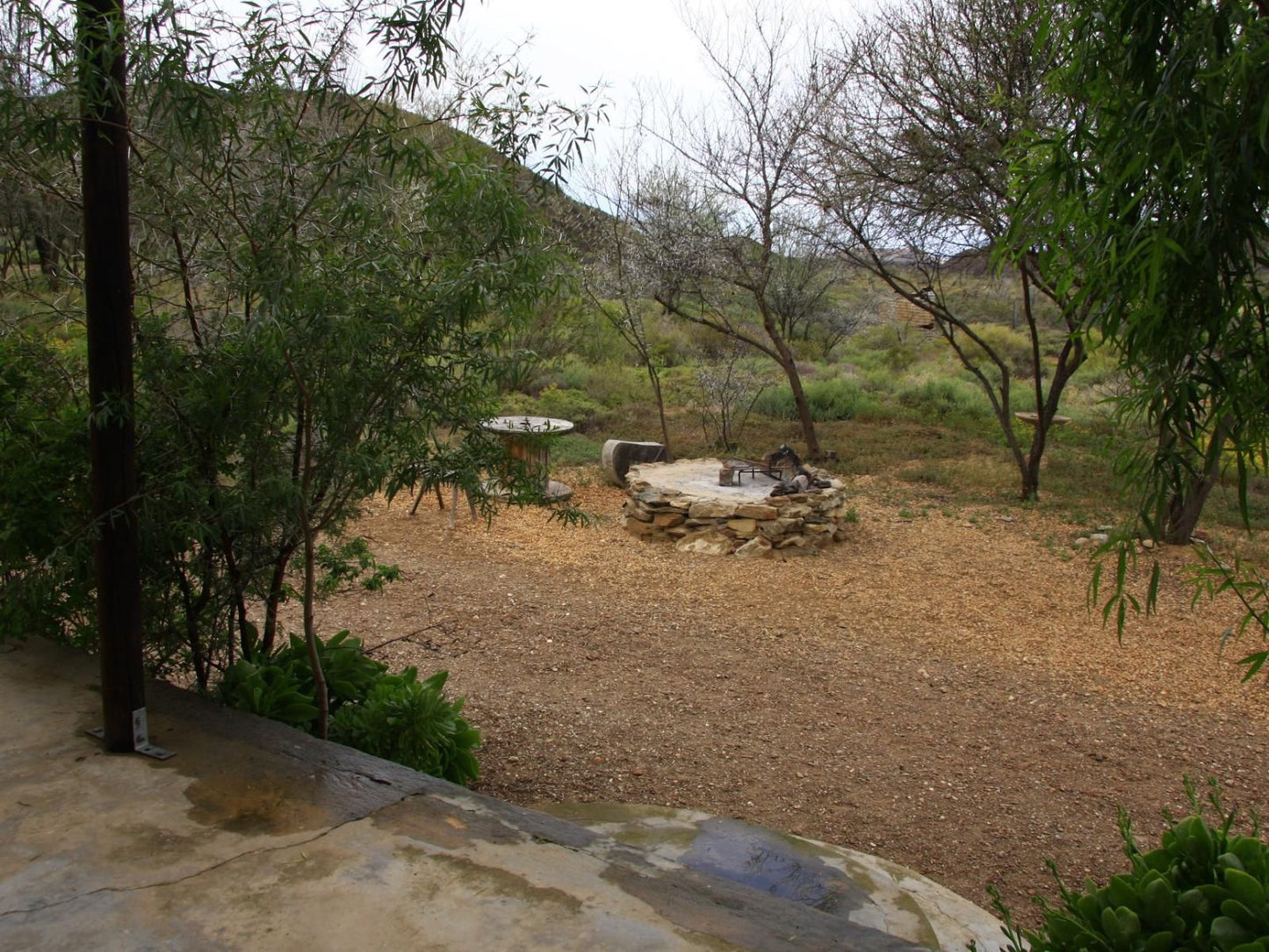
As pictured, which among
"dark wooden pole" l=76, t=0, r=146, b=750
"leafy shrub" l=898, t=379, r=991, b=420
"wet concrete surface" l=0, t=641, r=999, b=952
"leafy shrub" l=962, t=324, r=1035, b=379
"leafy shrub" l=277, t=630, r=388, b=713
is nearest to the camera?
"wet concrete surface" l=0, t=641, r=999, b=952

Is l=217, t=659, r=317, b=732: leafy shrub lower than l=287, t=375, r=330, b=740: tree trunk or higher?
lower

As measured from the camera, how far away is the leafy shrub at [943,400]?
48.5 feet

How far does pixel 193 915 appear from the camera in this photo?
2.21 meters

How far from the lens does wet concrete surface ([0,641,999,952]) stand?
7.14ft

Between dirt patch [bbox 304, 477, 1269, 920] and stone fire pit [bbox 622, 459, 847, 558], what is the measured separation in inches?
9.5

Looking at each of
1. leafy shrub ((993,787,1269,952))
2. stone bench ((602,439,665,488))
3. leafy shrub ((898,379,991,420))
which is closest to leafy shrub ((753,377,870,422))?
leafy shrub ((898,379,991,420))

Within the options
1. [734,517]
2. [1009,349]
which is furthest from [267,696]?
[1009,349]

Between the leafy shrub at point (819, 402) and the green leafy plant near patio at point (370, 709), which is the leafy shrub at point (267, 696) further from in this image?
the leafy shrub at point (819, 402)

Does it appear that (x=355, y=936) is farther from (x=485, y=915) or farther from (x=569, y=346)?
(x=569, y=346)

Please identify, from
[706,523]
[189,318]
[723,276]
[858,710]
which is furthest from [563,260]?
[723,276]

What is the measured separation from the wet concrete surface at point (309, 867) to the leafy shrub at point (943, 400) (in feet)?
41.1

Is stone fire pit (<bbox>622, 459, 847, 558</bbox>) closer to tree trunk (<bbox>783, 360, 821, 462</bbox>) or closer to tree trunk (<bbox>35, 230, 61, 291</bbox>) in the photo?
tree trunk (<bbox>783, 360, 821, 462</bbox>)

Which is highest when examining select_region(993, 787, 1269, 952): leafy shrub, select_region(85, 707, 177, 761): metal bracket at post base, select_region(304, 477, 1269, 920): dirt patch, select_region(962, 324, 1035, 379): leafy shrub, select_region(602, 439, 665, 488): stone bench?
select_region(962, 324, 1035, 379): leafy shrub

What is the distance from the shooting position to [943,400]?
606 inches
